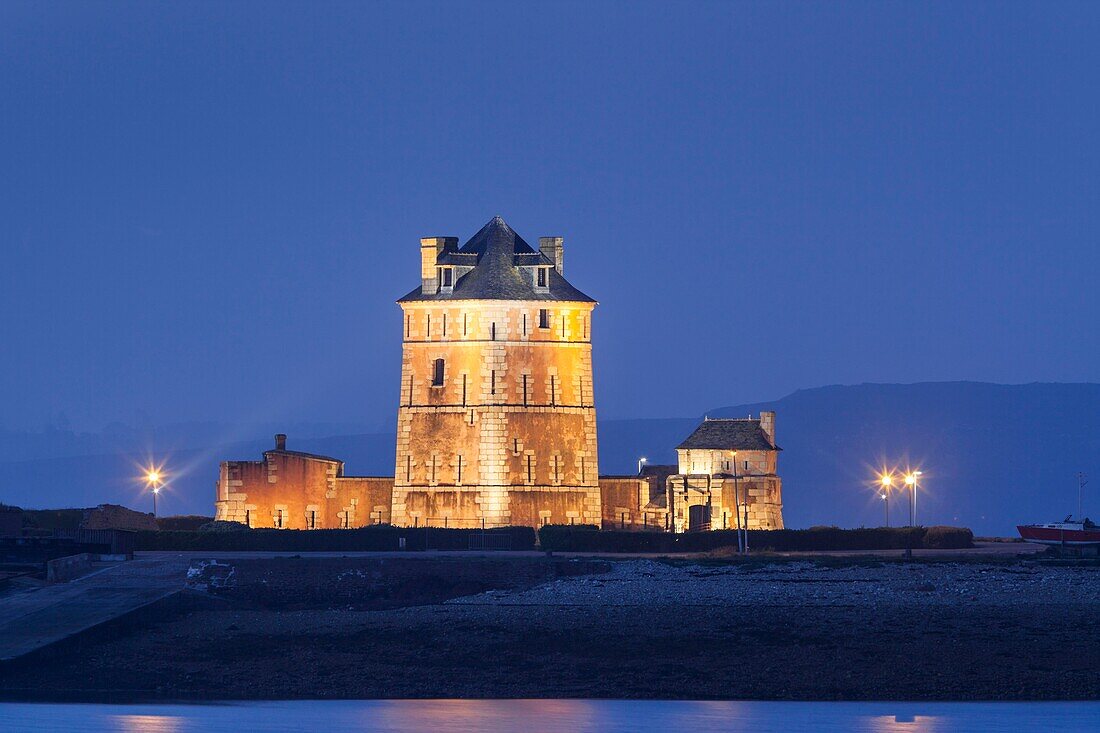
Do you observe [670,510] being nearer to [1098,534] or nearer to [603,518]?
[603,518]

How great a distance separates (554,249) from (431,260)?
5282 mm

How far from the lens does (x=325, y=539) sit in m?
77.6

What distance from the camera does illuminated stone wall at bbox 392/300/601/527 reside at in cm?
8638

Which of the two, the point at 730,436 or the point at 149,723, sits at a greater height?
the point at 730,436

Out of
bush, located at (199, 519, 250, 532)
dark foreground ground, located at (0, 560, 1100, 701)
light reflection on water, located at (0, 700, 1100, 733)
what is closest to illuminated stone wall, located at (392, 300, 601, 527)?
bush, located at (199, 519, 250, 532)

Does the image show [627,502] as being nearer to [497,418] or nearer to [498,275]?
[497,418]

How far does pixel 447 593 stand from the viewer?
222 ft

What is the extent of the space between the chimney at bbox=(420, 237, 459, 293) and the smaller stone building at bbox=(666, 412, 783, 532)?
Result: 12.2 meters

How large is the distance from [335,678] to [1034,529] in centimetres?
3891

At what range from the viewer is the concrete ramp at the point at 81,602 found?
59406 millimetres

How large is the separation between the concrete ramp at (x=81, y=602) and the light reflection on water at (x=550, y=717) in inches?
207

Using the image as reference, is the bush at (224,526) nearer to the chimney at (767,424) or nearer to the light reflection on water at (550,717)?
the chimney at (767,424)

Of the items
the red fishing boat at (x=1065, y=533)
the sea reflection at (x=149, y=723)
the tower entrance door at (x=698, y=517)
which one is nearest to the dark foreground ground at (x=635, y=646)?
the sea reflection at (x=149, y=723)

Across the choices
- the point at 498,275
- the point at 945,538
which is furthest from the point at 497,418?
the point at 945,538
